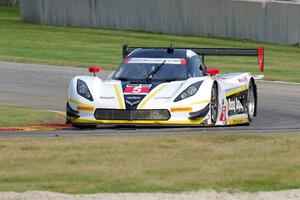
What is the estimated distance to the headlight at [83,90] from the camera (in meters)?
16.5

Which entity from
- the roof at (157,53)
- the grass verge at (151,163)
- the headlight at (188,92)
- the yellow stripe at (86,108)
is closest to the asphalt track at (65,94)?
the yellow stripe at (86,108)

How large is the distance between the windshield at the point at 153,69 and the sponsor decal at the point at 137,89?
21.9 inches

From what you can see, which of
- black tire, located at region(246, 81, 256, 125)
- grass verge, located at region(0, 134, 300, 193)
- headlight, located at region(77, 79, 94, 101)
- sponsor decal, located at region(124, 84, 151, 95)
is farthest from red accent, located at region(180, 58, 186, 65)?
grass verge, located at region(0, 134, 300, 193)

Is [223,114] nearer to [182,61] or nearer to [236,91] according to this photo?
[236,91]

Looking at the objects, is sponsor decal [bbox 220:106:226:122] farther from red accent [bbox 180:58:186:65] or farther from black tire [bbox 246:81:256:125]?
black tire [bbox 246:81:256:125]

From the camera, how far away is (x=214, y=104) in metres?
16.9

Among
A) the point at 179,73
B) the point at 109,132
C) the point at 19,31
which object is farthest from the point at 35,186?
the point at 19,31

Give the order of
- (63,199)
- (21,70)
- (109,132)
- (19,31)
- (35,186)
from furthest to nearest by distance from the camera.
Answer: (19,31) < (21,70) < (109,132) < (35,186) < (63,199)

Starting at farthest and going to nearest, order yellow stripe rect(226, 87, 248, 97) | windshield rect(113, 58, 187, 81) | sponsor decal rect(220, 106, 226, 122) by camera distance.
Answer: yellow stripe rect(226, 87, 248, 97) < windshield rect(113, 58, 187, 81) < sponsor decal rect(220, 106, 226, 122)

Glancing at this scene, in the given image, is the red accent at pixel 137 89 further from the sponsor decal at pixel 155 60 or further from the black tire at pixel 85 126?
the sponsor decal at pixel 155 60

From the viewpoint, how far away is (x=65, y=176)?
37.0 ft

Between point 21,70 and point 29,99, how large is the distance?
564 centimetres

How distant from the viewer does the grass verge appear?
423 inches

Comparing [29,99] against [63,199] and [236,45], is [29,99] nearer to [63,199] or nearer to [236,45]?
[63,199]
